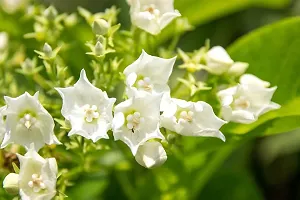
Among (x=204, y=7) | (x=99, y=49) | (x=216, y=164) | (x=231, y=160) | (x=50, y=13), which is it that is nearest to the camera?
(x=99, y=49)

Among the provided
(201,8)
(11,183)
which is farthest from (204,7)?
(11,183)

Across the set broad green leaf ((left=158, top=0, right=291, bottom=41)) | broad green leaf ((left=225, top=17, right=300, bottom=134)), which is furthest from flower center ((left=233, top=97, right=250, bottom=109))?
broad green leaf ((left=158, top=0, right=291, bottom=41))

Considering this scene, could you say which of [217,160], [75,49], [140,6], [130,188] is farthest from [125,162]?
[140,6]

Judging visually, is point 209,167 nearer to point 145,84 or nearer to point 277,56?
point 277,56

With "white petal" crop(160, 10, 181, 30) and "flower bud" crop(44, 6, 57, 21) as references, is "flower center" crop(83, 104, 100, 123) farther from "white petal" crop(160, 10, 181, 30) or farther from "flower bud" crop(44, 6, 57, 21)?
"flower bud" crop(44, 6, 57, 21)

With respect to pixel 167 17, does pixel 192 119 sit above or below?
below

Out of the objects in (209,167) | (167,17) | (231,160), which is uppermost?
(167,17)

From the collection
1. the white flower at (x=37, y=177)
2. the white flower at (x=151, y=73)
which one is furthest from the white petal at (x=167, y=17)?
the white flower at (x=37, y=177)
